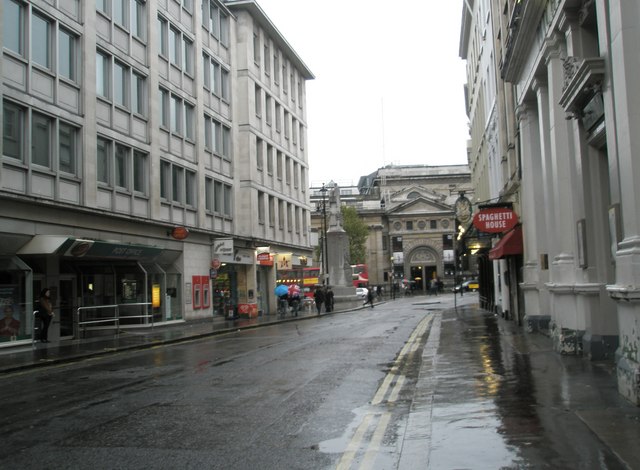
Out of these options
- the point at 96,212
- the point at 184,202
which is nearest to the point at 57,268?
the point at 96,212

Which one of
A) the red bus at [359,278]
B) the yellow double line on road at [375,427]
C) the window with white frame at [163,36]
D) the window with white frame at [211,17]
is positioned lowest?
the yellow double line on road at [375,427]

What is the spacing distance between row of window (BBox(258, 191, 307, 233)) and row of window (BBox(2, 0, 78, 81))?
64.1 ft

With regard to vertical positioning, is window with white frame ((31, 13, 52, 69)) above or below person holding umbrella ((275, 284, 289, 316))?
above

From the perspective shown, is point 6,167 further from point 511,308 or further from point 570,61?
point 511,308

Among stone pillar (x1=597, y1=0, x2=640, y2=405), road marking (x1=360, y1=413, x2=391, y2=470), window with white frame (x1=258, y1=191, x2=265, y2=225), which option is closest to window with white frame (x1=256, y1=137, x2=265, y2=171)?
window with white frame (x1=258, y1=191, x2=265, y2=225)

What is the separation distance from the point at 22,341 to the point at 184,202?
516 inches

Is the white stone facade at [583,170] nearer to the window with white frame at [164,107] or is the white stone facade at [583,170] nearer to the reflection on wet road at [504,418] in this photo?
the reflection on wet road at [504,418]

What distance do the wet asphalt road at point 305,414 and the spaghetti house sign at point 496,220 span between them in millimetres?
6667

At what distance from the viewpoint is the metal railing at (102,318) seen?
24.0 metres

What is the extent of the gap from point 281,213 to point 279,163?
11.5ft

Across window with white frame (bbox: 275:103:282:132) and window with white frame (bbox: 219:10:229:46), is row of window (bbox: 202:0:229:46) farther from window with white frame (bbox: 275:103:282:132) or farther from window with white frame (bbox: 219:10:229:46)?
window with white frame (bbox: 275:103:282:132)

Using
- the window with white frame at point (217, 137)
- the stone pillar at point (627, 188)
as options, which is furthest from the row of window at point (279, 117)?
the stone pillar at point (627, 188)

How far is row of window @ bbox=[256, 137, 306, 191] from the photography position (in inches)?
1695

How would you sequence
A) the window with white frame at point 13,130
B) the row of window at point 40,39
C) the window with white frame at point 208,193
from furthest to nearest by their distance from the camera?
the window with white frame at point 208,193, the row of window at point 40,39, the window with white frame at point 13,130
